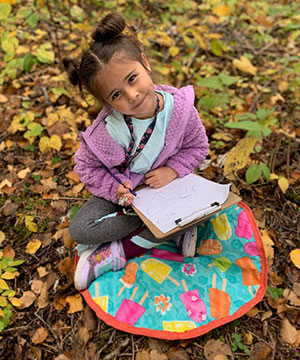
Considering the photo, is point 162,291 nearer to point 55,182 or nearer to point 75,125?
point 55,182

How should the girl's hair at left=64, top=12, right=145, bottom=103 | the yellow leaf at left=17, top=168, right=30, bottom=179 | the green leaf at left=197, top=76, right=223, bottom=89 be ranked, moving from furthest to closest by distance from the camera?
the green leaf at left=197, top=76, right=223, bottom=89 → the yellow leaf at left=17, top=168, right=30, bottom=179 → the girl's hair at left=64, top=12, right=145, bottom=103

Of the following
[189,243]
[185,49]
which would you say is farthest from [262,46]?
[189,243]

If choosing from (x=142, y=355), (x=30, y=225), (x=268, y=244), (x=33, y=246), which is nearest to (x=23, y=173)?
(x=30, y=225)

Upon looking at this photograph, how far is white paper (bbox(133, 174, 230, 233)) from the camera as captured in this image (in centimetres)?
150

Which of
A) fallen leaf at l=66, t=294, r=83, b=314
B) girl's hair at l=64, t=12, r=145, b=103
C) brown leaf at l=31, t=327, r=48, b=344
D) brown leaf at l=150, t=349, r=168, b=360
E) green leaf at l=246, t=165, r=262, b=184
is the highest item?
girl's hair at l=64, t=12, r=145, b=103

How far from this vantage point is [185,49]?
306 centimetres

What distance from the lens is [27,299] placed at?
5.31ft

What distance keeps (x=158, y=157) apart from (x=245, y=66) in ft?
5.21

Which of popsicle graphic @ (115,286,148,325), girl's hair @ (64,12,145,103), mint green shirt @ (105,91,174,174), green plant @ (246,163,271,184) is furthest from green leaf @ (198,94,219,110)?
popsicle graphic @ (115,286,148,325)

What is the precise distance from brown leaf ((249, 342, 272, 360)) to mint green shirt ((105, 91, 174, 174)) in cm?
100

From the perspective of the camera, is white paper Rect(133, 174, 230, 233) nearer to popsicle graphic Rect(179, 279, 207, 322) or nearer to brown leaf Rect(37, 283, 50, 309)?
popsicle graphic Rect(179, 279, 207, 322)

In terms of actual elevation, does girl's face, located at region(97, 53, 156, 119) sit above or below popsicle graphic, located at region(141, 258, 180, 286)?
above

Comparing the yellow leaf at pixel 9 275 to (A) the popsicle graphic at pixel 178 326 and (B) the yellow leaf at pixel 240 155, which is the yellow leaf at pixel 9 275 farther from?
(B) the yellow leaf at pixel 240 155

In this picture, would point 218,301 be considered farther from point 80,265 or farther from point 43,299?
point 43,299
